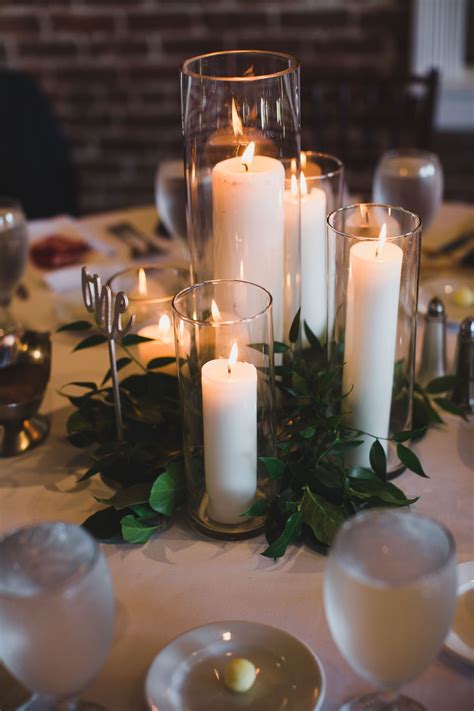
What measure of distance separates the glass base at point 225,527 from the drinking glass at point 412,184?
67cm

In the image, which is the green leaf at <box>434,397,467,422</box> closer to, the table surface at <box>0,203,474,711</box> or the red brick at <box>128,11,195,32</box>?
the table surface at <box>0,203,474,711</box>

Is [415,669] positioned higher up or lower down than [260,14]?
lower down

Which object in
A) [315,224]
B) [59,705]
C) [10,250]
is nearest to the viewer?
[59,705]

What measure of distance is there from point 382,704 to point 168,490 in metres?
0.29

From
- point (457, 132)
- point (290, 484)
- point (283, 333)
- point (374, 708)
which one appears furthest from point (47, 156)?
point (374, 708)

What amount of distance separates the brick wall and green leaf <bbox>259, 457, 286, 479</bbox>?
2.08 metres

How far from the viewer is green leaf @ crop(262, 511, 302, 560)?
2.49 feet

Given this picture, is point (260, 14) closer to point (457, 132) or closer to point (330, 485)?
point (457, 132)

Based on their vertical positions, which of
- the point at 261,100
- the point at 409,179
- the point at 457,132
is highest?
the point at 261,100

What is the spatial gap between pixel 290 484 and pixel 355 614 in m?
0.29

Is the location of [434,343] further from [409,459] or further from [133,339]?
[133,339]

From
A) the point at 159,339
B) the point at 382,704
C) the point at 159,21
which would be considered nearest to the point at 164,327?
the point at 159,339

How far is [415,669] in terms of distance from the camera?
1.86 feet

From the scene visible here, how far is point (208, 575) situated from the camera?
0.77 metres
